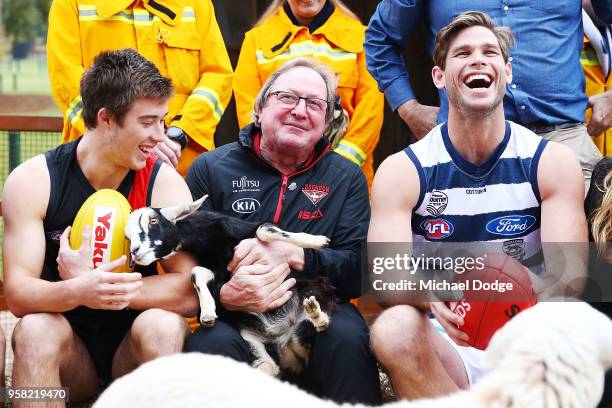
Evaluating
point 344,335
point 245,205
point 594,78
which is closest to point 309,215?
point 245,205

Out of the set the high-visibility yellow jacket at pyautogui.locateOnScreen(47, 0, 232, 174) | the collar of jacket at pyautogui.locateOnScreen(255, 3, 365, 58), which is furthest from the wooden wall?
the high-visibility yellow jacket at pyautogui.locateOnScreen(47, 0, 232, 174)

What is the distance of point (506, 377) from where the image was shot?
2.31m

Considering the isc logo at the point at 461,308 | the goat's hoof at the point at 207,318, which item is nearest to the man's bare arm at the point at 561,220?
the isc logo at the point at 461,308

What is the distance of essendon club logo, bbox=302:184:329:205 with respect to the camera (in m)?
4.84

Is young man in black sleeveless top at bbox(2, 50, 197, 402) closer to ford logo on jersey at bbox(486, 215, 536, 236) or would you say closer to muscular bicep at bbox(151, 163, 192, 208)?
muscular bicep at bbox(151, 163, 192, 208)

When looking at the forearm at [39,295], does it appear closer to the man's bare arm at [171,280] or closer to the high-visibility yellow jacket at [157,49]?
the man's bare arm at [171,280]

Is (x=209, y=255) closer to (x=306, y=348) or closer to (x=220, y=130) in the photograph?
(x=306, y=348)

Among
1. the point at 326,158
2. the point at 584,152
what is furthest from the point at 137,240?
the point at 584,152

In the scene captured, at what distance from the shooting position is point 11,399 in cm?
418

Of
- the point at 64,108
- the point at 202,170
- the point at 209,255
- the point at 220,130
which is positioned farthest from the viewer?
the point at 220,130

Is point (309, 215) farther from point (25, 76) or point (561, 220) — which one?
point (25, 76)

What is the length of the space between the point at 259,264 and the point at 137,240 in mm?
613

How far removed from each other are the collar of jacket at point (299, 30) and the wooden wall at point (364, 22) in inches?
87.1

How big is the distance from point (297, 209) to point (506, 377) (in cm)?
259
